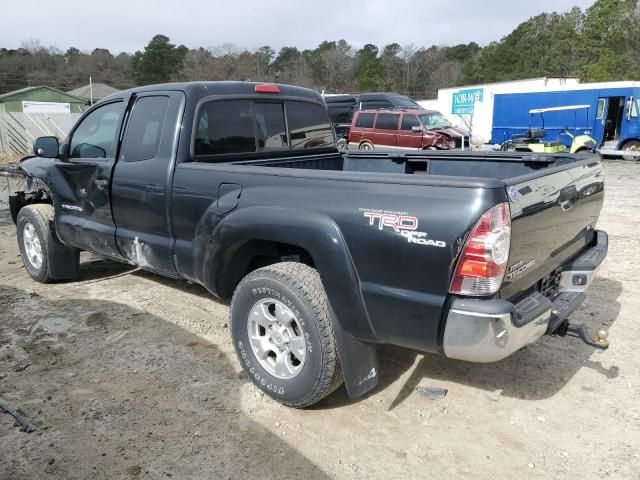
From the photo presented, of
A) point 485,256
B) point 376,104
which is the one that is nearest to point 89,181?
point 485,256

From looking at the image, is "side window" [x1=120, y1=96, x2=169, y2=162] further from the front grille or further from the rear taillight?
the front grille

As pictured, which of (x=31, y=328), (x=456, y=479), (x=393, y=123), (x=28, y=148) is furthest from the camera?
(x=28, y=148)

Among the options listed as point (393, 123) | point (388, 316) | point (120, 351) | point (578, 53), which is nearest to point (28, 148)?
point (393, 123)

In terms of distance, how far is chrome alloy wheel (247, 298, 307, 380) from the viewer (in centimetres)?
301

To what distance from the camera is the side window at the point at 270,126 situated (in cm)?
412

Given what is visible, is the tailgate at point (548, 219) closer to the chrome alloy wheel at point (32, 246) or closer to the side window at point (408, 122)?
the chrome alloy wheel at point (32, 246)

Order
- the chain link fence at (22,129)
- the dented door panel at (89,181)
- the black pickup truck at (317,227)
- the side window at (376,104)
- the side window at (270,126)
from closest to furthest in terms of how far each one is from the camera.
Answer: the black pickup truck at (317,227) < the side window at (270,126) < the dented door panel at (89,181) < the side window at (376,104) < the chain link fence at (22,129)

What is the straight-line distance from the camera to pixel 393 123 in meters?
17.5

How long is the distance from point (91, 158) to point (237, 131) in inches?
55.1

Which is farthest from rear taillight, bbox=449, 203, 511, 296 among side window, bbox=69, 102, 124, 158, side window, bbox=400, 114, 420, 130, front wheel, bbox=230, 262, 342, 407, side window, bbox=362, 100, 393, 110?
side window, bbox=362, 100, 393, 110

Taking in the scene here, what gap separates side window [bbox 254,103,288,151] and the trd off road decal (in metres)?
1.84

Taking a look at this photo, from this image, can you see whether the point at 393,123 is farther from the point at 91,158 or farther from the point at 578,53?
the point at 578,53

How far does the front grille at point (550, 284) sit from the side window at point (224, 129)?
7.56 feet

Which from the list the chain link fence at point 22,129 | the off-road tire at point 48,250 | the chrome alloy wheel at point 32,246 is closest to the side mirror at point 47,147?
the off-road tire at point 48,250
